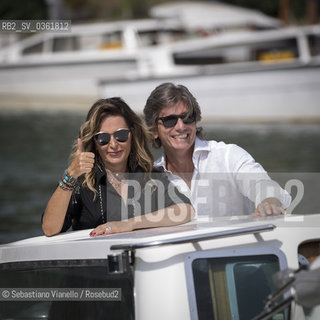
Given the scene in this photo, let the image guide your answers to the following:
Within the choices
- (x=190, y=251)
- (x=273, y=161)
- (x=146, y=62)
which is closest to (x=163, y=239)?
(x=190, y=251)

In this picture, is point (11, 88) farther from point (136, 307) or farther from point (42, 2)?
point (136, 307)

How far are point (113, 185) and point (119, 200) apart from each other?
88mm

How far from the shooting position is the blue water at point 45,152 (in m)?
11.9

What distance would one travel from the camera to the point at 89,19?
3922 cm

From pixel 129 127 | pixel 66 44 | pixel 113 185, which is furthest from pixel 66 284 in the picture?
pixel 66 44

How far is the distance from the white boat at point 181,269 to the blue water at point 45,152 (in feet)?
20.4

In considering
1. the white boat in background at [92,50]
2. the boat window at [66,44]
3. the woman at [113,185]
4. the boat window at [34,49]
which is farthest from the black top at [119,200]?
the boat window at [34,49]

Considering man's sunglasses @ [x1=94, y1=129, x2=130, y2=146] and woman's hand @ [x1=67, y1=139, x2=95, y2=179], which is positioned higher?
man's sunglasses @ [x1=94, y1=129, x2=130, y2=146]

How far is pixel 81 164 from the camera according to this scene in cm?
331

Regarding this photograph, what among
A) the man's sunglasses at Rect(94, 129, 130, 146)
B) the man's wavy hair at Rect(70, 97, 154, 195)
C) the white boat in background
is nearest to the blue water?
the white boat in background

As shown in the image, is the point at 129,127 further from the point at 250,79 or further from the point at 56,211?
the point at 250,79

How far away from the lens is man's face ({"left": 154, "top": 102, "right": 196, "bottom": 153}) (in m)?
3.69

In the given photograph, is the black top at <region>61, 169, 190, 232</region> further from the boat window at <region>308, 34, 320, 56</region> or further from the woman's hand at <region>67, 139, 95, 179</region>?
the boat window at <region>308, 34, 320, 56</region>

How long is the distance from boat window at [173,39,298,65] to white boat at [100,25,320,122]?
0.03 m
